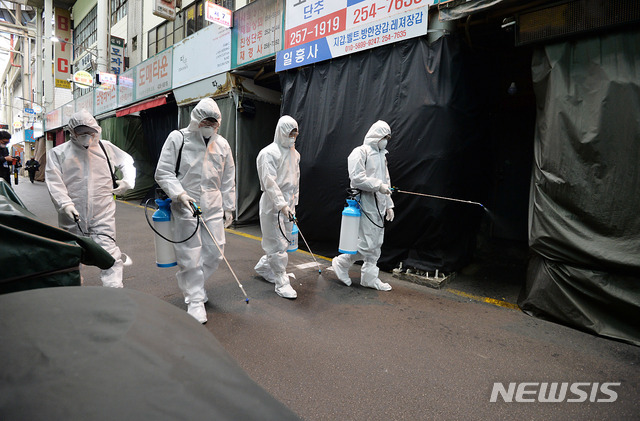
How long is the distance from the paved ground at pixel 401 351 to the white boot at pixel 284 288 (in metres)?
0.10

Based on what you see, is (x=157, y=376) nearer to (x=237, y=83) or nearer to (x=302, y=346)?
(x=302, y=346)

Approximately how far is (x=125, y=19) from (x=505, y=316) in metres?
15.8

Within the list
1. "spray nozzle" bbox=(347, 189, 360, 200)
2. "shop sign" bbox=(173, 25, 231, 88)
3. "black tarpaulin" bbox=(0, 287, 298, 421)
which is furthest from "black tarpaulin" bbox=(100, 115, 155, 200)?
"black tarpaulin" bbox=(0, 287, 298, 421)

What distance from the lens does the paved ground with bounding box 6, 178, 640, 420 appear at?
2.07 meters

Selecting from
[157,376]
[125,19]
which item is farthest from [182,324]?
[125,19]

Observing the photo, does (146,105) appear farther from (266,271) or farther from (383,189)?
(383,189)

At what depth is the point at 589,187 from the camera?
304 centimetres

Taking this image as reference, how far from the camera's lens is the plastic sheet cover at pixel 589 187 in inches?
112

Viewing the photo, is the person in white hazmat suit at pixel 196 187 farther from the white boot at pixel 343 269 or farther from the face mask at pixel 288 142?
the white boot at pixel 343 269

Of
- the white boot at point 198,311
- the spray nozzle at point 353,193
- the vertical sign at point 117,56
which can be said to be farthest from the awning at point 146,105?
the white boot at point 198,311

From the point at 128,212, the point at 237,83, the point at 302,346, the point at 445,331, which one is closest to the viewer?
the point at 302,346

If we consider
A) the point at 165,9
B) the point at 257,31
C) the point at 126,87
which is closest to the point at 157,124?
the point at 126,87

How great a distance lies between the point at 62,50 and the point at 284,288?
2197 cm

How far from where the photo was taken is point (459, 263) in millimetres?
4496
